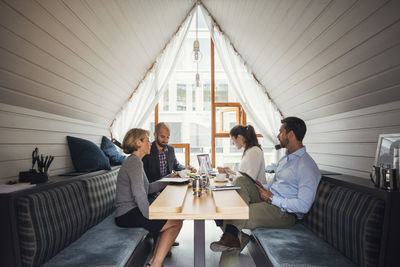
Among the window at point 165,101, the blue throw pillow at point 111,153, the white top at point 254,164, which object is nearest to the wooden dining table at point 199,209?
the white top at point 254,164

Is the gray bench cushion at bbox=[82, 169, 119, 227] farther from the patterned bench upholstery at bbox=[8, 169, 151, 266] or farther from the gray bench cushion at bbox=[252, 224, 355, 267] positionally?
the gray bench cushion at bbox=[252, 224, 355, 267]

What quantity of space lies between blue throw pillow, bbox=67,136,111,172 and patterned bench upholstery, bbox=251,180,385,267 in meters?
1.90

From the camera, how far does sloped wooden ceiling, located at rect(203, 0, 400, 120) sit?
166 cm

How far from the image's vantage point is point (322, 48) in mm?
2258

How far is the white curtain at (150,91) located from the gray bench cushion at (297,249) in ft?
9.58

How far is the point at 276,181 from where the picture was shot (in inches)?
91.0

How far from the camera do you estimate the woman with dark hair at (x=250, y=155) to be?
2.70 m

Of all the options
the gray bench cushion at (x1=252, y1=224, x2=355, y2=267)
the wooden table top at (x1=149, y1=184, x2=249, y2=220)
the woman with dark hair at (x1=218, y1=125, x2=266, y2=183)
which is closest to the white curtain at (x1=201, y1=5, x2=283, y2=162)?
the woman with dark hair at (x1=218, y1=125, x2=266, y2=183)

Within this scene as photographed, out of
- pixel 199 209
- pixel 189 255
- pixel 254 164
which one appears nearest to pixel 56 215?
pixel 199 209

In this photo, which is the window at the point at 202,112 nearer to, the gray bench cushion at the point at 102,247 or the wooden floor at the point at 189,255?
the wooden floor at the point at 189,255

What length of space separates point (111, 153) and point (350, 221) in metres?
3.09

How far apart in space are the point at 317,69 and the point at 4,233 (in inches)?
114

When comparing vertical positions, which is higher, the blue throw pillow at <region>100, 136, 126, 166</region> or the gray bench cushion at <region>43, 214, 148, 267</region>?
the blue throw pillow at <region>100, 136, 126, 166</region>

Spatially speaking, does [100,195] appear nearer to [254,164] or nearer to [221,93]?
[254,164]
